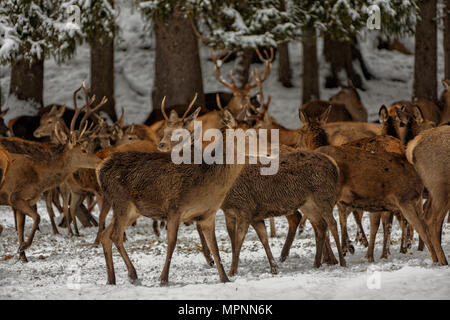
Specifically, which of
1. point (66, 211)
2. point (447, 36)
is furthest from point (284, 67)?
point (66, 211)

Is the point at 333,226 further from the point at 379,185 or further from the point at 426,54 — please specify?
the point at 426,54

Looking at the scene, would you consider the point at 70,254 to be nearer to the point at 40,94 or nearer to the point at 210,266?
the point at 210,266

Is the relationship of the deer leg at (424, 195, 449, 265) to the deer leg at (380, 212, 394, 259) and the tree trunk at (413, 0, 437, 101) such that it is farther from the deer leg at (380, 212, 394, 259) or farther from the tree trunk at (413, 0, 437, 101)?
the tree trunk at (413, 0, 437, 101)

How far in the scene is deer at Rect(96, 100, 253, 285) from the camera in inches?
272

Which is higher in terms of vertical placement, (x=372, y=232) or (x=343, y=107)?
(x=343, y=107)

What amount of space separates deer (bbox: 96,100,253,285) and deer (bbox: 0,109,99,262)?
103 inches

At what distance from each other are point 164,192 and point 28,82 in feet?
37.1

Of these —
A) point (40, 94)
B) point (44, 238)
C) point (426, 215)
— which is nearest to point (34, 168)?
point (44, 238)

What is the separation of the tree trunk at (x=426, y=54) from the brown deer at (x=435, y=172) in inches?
374

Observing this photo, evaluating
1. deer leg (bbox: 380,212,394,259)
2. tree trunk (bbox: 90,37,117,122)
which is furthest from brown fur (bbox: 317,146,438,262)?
tree trunk (bbox: 90,37,117,122)

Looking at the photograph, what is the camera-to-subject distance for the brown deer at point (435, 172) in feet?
24.8

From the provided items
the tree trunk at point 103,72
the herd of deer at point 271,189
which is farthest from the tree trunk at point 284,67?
the herd of deer at point 271,189

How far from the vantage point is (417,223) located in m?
7.67

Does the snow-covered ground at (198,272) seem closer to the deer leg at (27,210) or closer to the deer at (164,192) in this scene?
the deer leg at (27,210)
